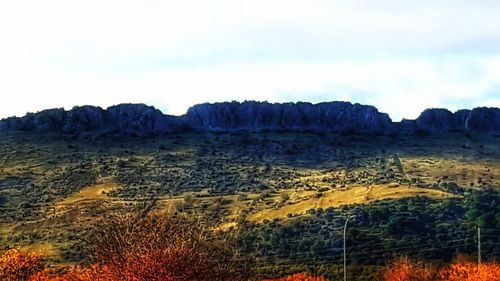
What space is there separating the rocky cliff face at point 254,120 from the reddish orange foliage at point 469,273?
91339mm

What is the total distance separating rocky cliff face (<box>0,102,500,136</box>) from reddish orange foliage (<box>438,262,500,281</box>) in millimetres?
91339

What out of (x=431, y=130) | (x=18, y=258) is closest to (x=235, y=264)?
(x=18, y=258)

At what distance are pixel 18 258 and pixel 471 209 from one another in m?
63.2

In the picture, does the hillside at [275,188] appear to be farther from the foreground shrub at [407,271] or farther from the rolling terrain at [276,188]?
the foreground shrub at [407,271]

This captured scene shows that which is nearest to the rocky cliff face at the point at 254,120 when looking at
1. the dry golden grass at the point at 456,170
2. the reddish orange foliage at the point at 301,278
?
the dry golden grass at the point at 456,170

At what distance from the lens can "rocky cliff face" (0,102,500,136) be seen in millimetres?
168375

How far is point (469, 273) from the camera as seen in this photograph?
79188 millimetres

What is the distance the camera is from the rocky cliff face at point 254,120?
16838 cm

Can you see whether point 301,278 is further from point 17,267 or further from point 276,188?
point 276,188

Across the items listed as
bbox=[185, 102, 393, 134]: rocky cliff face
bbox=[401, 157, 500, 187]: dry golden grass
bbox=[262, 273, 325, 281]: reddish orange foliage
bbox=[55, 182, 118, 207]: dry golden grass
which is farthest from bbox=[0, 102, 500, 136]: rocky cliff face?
bbox=[262, 273, 325, 281]: reddish orange foliage

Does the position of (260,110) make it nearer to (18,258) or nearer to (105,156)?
(105,156)

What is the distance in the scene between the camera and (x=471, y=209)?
353 ft

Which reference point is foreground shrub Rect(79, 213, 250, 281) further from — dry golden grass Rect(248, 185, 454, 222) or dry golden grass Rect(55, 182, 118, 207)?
dry golden grass Rect(55, 182, 118, 207)

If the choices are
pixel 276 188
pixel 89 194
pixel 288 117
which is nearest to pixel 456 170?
pixel 276 188
